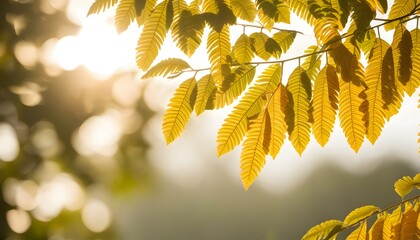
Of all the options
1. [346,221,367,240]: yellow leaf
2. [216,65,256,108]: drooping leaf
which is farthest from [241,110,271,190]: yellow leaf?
[346,221,367,240]: yellow leaf

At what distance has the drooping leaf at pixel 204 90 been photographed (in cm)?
178

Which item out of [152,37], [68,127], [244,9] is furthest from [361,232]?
[68,127]

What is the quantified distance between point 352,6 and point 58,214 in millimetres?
6652

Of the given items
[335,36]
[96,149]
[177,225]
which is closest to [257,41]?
[335,36]

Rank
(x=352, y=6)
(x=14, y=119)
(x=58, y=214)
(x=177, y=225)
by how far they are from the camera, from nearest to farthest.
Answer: (x=352, y=6) → (x=58, y=214) → (x=14, y=119) → (x=177, y=225)

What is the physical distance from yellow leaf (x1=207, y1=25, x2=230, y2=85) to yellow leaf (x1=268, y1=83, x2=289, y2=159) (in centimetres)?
17

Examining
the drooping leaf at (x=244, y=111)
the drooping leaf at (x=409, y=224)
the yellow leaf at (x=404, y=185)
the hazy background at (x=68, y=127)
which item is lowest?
the drooping leaf at (x=409, y=224)

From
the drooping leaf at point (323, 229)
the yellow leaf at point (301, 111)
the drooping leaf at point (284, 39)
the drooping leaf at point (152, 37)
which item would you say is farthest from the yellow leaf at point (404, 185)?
the drooping leaf at point (152, 37)

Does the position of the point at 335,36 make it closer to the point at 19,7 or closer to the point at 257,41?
the point at 257,41

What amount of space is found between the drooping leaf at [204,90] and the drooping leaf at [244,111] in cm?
11

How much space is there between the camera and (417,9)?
5.36 feet

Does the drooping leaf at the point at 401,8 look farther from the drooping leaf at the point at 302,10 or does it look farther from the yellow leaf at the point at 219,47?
the yellow leaf at the point at 219,47

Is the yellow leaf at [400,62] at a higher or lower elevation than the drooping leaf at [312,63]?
lower

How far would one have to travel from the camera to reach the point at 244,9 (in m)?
1.73
